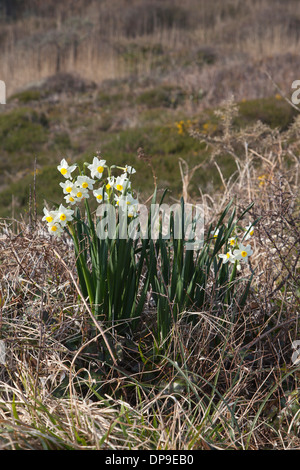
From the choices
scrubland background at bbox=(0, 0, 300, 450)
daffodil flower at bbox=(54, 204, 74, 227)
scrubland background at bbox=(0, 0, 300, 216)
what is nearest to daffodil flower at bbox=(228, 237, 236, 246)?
scrubland background at bbox=(0, 0, 300, 450)

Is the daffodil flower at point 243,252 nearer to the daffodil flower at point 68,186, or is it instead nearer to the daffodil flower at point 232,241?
the daffodil flower at point 232,241

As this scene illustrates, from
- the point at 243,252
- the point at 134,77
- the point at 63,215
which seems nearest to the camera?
the point at 63,215

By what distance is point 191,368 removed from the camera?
214cm

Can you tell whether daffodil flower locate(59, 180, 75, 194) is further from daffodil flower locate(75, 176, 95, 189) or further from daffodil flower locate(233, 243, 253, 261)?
daffodil flower locate(233, 243, 253, 261)

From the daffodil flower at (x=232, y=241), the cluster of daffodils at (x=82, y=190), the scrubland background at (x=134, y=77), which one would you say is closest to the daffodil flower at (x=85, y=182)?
the cluster of daffodils at (x=82, y=190)

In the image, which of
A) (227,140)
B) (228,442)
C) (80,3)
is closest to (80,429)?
(228,442)

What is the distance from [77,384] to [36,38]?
23.1 metres

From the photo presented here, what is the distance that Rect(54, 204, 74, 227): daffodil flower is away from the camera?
2030 millimetres

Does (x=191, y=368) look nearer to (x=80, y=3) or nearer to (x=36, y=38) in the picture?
(x=36, y=38)

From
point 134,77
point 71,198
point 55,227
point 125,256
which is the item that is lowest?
point 125,256

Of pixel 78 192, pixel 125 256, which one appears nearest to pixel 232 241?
pixel 125 256

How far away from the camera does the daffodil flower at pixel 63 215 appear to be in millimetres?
2030

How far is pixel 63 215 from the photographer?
80.0 inches

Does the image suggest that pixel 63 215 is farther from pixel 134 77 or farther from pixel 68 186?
pixel 134 77
